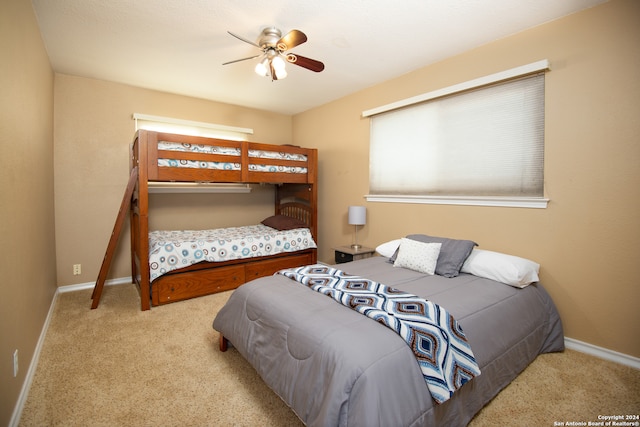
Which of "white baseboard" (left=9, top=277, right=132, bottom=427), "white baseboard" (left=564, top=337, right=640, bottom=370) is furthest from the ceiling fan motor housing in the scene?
"white baseboard" (left=564, top=337, right=640, bottom=370)

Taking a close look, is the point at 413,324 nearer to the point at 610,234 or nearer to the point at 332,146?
the point at 610,234

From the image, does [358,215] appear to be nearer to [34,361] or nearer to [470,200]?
[470,200]

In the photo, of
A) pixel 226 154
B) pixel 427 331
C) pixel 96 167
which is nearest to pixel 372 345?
pixel 427 331

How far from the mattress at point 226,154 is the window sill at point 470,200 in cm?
115

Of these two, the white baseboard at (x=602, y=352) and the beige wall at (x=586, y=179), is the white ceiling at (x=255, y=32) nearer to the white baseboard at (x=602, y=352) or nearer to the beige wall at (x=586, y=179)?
the beige wall at (x=586, y=179)

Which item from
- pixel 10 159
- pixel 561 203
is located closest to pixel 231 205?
pixel 10 159

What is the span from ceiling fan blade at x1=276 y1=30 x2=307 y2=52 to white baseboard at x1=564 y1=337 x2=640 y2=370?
290 cm

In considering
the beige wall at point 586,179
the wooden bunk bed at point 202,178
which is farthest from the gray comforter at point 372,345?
the wooden bunk bed at point 202,178

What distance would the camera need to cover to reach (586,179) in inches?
81.8

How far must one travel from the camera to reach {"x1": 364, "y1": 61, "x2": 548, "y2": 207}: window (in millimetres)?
2346

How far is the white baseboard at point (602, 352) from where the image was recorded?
1.94 metres

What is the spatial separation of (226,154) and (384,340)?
269 cm

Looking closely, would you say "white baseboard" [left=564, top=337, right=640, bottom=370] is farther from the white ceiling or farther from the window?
the white ceiling

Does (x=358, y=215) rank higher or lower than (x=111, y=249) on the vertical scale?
higher
